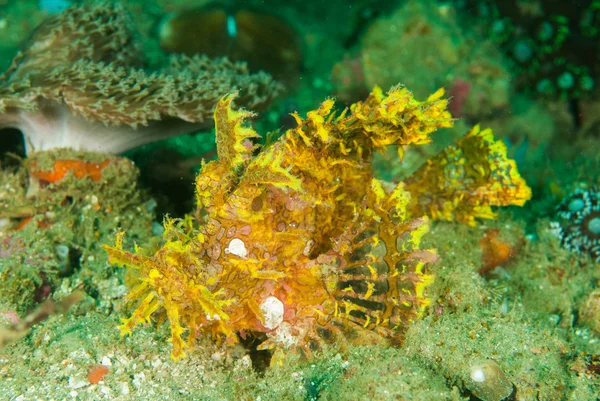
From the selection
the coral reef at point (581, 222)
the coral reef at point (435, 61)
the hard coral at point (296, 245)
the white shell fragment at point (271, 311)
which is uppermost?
the hard coral at point (296, 245)

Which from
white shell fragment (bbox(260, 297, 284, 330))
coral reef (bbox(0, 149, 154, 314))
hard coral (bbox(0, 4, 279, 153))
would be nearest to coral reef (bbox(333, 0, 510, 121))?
hard coral (bbox(0, 4, 279, 153))

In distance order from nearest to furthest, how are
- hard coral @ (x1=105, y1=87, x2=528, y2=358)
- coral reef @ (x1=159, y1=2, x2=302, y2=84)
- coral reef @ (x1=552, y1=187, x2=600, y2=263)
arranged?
hard coral @ (x1=105, y1=87, x2=528, y2=358) < coral reef @ (x1=552, y1=187, x2=600, y2=263) < coral reef @ (x1=159, y1=2, x2=302, y2=84)

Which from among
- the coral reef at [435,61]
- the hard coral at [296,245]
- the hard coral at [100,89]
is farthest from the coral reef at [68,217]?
the coral reef at [435,61]

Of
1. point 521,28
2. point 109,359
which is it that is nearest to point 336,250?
point 109,359

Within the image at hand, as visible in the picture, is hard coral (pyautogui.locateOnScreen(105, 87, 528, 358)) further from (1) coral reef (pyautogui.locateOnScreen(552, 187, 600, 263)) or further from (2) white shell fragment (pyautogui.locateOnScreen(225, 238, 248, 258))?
(1) coral reef (pyautogui.locateOnScreen(552, 187, 600, 263))

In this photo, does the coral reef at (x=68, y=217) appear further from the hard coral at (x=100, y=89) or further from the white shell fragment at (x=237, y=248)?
the white shell fragment at (x=237, y=248)

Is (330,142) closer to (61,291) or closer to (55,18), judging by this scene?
(61,291)
